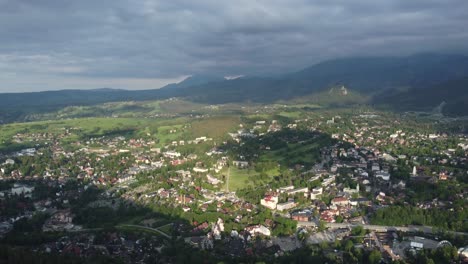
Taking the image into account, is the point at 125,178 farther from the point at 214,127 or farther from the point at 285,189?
the point at 214,127

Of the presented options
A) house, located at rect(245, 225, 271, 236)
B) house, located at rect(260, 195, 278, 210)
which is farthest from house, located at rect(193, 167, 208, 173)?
house, located at rect(245, 225, 271, 236)

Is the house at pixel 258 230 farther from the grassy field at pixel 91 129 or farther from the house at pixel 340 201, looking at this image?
the grassy field at pixel 91 129

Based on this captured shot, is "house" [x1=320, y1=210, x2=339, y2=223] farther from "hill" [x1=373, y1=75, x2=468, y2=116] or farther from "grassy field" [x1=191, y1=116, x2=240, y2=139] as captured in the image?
"hill" [x1=373, y1=75, x2=468, y2=116]

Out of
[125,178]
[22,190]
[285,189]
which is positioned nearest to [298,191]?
[285,189]

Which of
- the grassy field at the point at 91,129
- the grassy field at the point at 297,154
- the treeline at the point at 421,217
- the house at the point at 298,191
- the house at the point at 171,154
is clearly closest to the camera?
the treeline at the point at 421,217

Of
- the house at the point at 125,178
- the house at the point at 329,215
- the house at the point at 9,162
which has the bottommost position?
the house at the point at 329,215

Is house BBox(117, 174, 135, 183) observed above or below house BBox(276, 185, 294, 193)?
above

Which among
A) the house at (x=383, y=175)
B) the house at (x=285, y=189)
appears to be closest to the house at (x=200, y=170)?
the house at (x=285, y=189)
